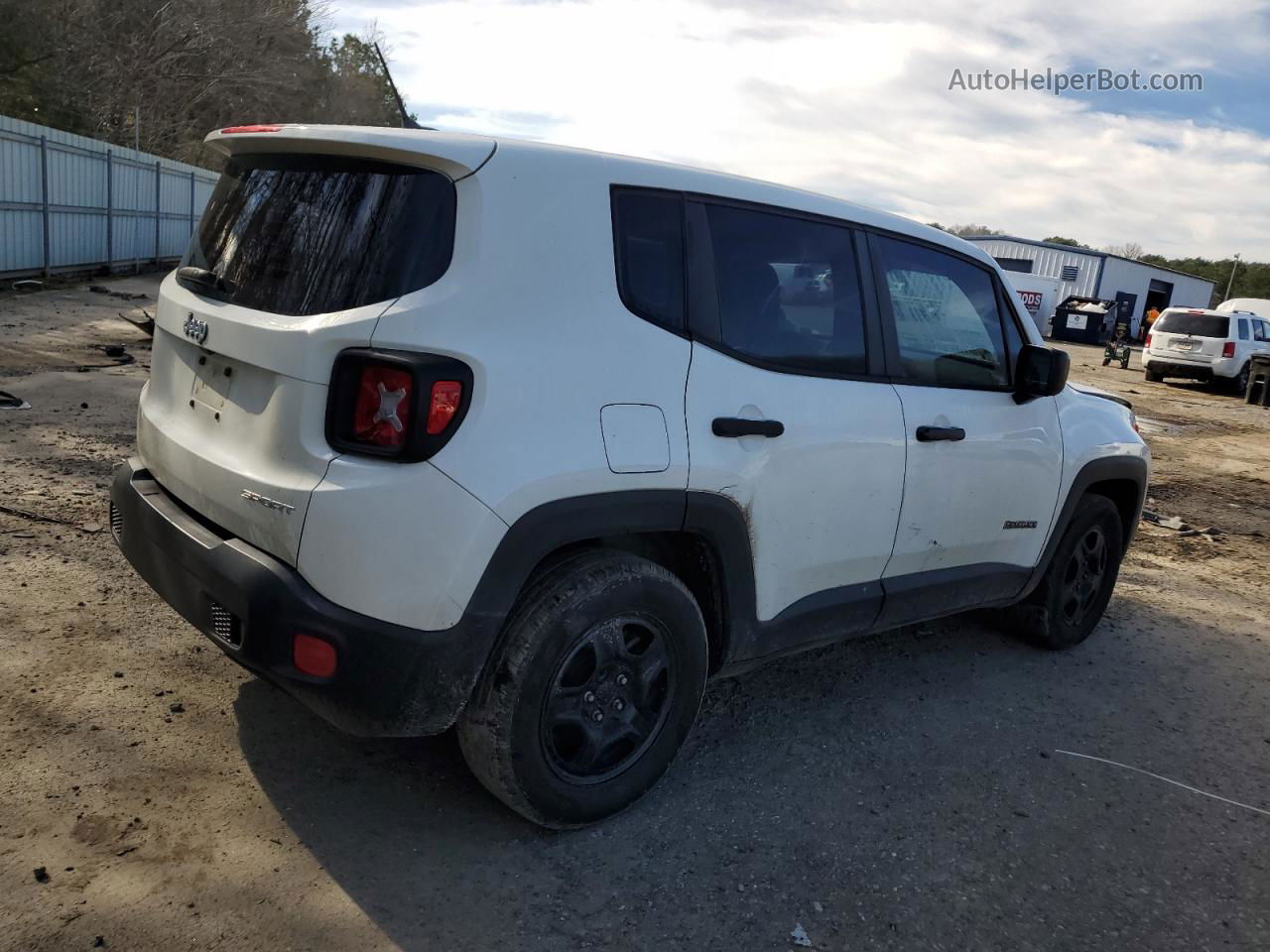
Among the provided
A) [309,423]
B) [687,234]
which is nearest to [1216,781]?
[687,234]

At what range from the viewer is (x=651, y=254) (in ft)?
9.81

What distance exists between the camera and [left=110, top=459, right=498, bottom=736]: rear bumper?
252 centimetres

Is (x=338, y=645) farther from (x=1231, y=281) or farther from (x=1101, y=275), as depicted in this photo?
(x=1231, y=281)

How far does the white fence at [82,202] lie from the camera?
15.7 m

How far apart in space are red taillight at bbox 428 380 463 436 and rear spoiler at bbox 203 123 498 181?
556 mm

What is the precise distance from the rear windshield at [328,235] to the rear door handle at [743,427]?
36.6 inches

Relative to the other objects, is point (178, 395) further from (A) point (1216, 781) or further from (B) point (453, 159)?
(A) point (1216, 781)

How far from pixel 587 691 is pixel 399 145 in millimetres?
1570

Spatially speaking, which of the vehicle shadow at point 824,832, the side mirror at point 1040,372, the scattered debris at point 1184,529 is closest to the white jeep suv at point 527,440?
the vehicle shadow at point 824,832

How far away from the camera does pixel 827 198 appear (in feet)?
11.8

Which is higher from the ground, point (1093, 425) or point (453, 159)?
point (453, 159)

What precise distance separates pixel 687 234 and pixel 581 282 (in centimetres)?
47

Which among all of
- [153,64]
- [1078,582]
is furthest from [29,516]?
[153,64]

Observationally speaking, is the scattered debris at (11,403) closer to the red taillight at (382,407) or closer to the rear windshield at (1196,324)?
the red taillight at (382,407)
